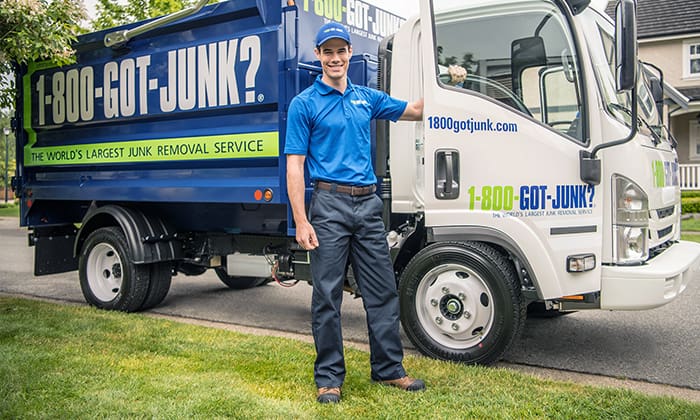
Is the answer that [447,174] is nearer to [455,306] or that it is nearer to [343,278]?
[455,306]

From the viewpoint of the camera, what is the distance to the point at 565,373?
186 inches

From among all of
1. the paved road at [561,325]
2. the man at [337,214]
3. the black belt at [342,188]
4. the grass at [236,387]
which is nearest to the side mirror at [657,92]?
the paved road at [561,325]

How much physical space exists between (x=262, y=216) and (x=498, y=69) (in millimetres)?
2477

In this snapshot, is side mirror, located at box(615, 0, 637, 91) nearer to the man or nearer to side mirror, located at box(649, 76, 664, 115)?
the man

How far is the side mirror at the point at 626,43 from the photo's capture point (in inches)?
154

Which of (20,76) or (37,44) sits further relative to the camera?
(20,76)

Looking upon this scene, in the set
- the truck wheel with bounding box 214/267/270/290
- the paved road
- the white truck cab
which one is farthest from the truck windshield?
the truck wheel with bounding box 214/267/270/290

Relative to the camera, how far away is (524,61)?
456 cm

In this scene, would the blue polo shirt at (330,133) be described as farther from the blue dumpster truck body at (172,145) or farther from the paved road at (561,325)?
the paved road at (561,325)

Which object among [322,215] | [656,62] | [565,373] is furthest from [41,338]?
[656,62]

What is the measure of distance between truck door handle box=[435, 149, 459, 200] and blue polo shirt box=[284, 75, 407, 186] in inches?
29.0

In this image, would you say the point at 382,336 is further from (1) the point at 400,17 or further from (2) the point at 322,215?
(1) the point at 400,17

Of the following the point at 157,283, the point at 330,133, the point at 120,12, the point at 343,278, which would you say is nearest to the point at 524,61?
the point at 330,133

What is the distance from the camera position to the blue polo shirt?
12.9 feet
